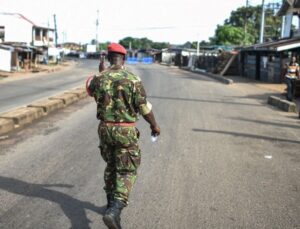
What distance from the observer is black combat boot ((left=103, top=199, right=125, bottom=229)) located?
4.23 meters

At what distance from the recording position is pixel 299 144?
32.5ft

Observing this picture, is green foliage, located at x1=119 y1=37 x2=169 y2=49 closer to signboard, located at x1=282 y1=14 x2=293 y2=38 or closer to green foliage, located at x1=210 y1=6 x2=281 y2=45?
green foliage, located at x1=210 y1=6 x2=281 y2=45

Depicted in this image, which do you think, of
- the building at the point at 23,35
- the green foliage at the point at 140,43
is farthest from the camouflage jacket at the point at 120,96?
the green foliage at the point at 140,43

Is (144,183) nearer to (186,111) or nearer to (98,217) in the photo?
(98,217)

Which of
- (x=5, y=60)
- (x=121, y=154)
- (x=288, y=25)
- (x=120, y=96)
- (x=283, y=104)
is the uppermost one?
(x=288, y=25)

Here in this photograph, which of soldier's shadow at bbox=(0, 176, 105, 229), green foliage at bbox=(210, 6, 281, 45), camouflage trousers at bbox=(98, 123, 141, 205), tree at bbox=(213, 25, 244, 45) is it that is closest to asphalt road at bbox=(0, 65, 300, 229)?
soldier's shadow at bbox=(0, 176, 105, 229)

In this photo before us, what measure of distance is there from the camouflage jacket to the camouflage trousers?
0.11 metres

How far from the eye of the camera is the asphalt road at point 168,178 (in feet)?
16.6

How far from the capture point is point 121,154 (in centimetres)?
455

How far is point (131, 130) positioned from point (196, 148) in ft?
15.2

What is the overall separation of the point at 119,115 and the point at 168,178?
2415 mm

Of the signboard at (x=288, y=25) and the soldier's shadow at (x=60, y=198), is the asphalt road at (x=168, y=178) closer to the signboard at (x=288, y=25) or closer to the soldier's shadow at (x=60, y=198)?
the soldier's shadow at (x=60, y=198)

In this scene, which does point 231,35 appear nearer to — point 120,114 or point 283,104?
point 283,104

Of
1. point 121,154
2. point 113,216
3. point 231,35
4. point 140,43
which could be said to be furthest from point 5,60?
point 140,43
